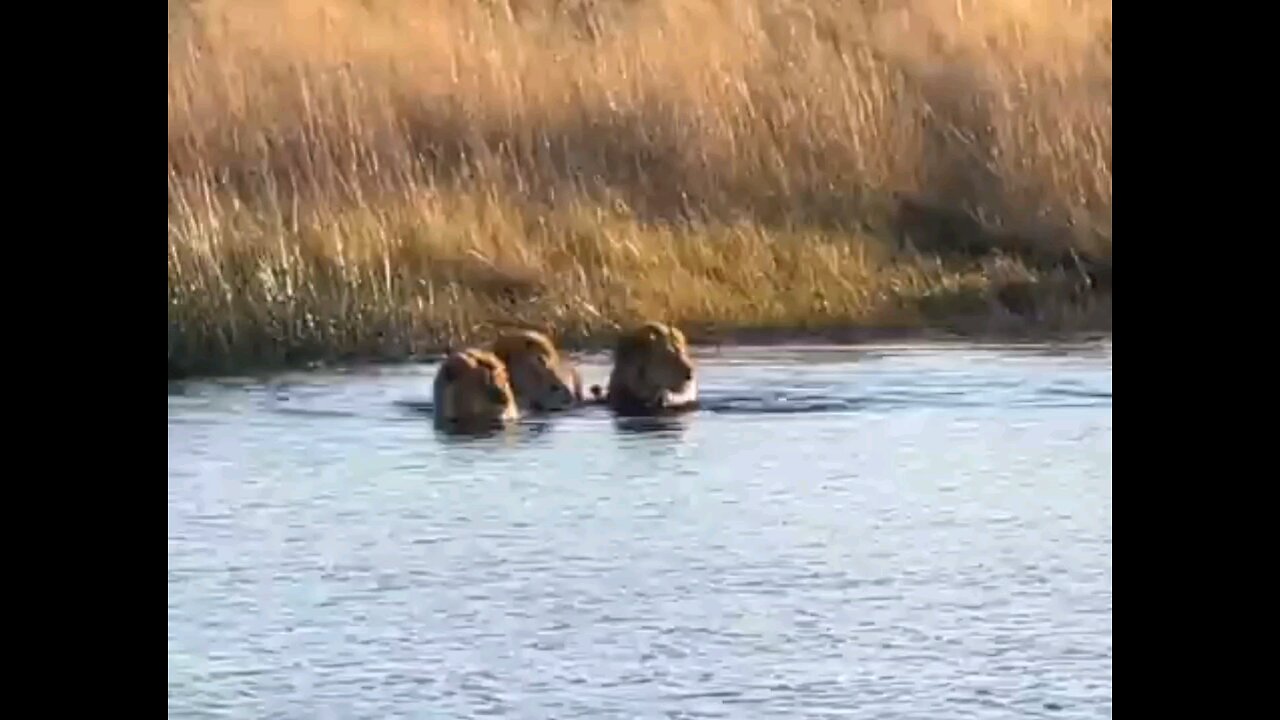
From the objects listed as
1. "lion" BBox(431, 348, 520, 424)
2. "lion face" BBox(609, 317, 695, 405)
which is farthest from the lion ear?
"lion face" BBox(609, 317, 695, 405)

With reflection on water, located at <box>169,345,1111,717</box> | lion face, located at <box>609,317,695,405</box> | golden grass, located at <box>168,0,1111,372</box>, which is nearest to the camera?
reflection on water, located at <box>169,345,1111,717</box>

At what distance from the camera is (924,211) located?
2.47 meters

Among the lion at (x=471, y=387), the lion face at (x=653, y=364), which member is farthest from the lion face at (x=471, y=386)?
the lion face at (x=653, y=364)

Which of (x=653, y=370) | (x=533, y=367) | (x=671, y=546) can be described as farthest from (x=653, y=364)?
(x=671, y=546)

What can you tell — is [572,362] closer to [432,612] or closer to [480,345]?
[480,345]

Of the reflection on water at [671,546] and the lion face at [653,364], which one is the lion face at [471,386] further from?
the lion face at [653,364]

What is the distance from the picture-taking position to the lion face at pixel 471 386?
236cm

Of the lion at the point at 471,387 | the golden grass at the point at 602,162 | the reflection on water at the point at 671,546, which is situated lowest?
the reflection on water at the point at 671,546

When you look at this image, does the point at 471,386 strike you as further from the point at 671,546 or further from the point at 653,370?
the point at 671,546

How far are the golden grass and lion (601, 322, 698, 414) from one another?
4 centimetres

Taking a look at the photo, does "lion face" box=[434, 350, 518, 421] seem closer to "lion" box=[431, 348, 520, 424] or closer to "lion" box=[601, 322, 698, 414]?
"lion" box=[431, 348, 520, 424]

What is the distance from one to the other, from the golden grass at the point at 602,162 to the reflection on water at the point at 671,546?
9 cm

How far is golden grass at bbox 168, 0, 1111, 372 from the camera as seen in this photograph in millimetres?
2451
